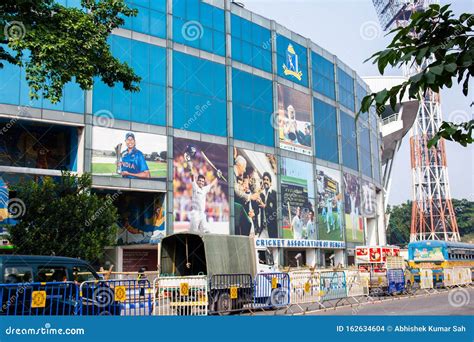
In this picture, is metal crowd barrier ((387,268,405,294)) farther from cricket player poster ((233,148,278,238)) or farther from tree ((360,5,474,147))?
tree ((360,5,474,147))

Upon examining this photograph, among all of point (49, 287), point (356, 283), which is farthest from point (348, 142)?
point (49, 287)

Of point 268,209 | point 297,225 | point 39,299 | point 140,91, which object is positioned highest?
point 140,91

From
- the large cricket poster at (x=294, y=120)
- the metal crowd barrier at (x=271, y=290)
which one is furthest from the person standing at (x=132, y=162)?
the metal crowd barrier at (x=271, y=290)

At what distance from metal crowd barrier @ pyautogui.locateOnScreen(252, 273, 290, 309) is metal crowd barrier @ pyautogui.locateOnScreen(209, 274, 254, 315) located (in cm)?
28

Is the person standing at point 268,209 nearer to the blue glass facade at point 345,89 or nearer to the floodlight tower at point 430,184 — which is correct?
the blue glass facade at point 345,89

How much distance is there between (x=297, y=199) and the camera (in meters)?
48.6

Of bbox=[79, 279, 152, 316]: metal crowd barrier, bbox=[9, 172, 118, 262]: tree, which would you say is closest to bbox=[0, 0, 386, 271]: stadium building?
bbox=[9, 172, 118, 262]: tree

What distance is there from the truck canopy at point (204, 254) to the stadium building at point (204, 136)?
34.9 ft

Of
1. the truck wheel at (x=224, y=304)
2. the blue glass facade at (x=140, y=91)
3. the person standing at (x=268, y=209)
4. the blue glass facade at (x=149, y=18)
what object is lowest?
the truck wheel at (x=224, y=304)

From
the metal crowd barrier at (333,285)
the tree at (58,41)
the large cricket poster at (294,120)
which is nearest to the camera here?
the tree at (58,41)

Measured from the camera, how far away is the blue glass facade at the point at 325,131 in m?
53.0

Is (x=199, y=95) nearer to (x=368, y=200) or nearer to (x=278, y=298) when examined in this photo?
(x=278, y=298)

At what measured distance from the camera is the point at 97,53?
13.2 metres

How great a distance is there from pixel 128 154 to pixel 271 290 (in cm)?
1986
